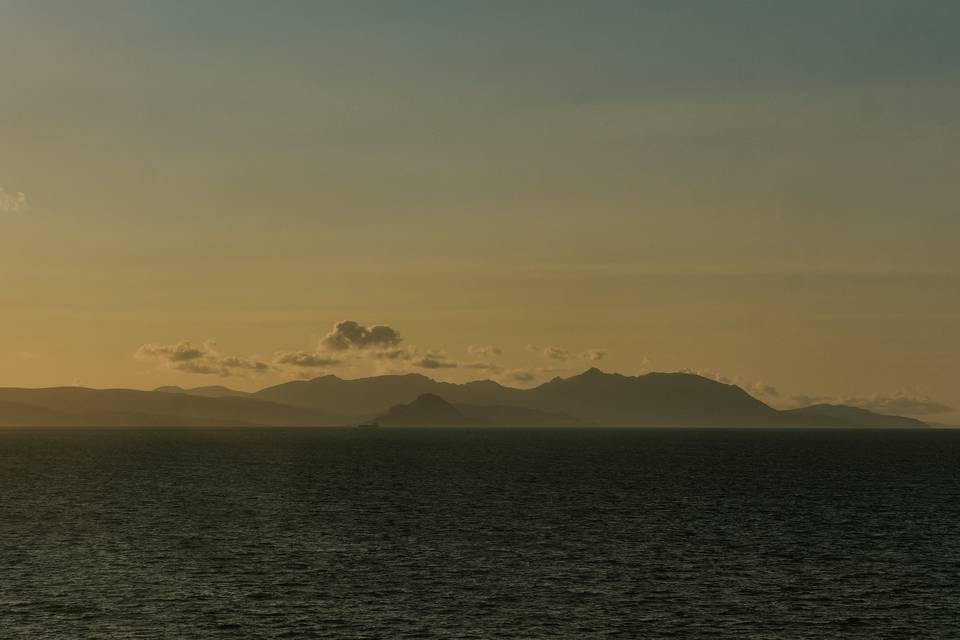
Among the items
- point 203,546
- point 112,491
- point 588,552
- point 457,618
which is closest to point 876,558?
point 588,552

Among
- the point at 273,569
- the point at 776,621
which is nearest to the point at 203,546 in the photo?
the point at 273,569

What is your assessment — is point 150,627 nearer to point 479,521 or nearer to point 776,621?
point 776,621

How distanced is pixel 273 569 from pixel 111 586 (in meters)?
13.1

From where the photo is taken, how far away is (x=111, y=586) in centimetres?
7706

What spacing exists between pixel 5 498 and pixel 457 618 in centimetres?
10384

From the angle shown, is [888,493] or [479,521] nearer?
[479,521]

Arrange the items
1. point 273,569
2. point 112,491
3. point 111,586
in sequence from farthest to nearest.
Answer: point 112,491 → point 273,569 → point 111,586

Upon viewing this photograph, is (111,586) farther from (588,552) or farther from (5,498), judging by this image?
(5,498)

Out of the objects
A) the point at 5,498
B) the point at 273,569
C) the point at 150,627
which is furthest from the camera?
the point at 5,498

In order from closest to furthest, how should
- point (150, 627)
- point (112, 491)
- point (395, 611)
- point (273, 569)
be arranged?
1. point (150, 627)
2. point (395, 611)
3. point (273, 569)
4. point (112, 491)

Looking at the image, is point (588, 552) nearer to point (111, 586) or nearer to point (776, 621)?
point (776, 621)

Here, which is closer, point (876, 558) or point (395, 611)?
point (395, 611)

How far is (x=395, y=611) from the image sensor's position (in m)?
69.9

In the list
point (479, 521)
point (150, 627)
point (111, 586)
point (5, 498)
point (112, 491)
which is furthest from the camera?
point (112, 491)
